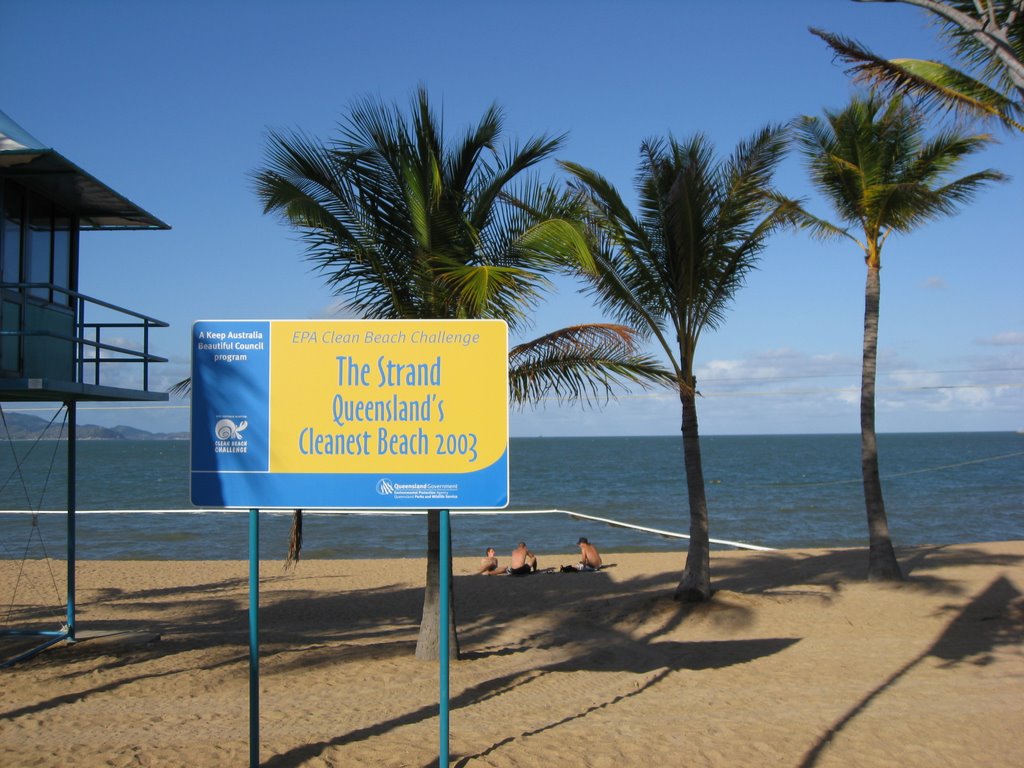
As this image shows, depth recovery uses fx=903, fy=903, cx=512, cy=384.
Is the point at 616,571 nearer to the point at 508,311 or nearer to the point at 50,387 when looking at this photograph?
the point at 508,311

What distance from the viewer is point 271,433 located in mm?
5422

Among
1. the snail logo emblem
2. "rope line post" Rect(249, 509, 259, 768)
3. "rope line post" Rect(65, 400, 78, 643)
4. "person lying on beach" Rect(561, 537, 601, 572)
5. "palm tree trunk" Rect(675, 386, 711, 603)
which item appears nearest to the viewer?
"rope line post" Rect(249, 509, 259, 768)

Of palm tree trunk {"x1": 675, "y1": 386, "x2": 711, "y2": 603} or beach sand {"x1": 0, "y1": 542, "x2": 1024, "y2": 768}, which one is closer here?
beach sand {"x1": 0, "y1": 542, "x2": 1024, "y2": 768}

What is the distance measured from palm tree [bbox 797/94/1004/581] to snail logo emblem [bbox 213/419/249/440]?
10.6 meters

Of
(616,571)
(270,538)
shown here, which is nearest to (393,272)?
(616,571)

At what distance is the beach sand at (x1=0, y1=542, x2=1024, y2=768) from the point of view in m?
6.46

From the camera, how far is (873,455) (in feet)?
47.0

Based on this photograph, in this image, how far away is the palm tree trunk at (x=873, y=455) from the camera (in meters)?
14.1

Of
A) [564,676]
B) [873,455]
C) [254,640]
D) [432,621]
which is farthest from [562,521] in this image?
[254,640]

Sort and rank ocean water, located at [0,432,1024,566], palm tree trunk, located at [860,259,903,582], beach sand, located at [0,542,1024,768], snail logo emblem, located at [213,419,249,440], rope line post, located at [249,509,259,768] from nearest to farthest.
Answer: rope line post, located at [249,509,259,768] → snail logo emblem, located at [213,419,249,440] → beach sand, located at [0,542,1024,768] → palm tree trunk, located at [860,259,903,582] → ocean water, located at [0,432,1024,566]

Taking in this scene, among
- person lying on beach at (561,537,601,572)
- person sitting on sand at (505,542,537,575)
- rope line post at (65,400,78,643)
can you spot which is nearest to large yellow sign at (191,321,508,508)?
rope line post at (65,400,78,643)

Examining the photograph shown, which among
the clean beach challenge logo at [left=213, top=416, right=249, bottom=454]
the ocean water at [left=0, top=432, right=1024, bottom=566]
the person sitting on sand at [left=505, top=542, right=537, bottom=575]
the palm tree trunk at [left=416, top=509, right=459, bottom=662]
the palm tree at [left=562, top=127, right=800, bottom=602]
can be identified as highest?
the palm tree at [left=562, top=127, right=800, bottom=602]

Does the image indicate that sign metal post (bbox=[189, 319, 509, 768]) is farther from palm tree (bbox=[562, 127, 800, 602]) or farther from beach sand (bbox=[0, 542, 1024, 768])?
palm tree (bbox=[562, 127, 800, 602])

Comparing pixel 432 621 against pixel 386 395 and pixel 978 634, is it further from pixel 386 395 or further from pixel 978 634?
pixel 978 634
